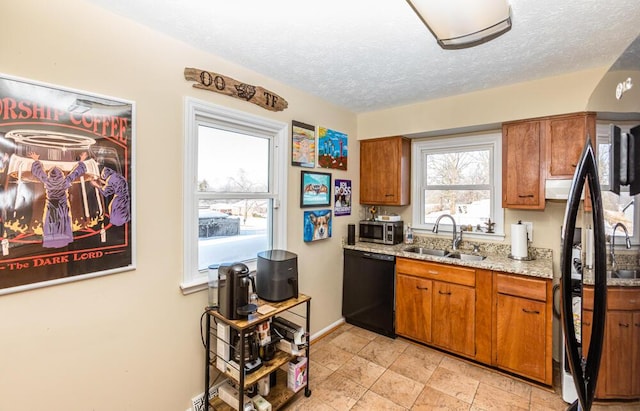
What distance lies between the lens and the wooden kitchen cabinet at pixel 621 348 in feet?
2.02

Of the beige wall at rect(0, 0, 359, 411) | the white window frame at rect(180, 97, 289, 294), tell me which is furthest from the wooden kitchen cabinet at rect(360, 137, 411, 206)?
the beige wall at rect(0, 0, 359, 411)

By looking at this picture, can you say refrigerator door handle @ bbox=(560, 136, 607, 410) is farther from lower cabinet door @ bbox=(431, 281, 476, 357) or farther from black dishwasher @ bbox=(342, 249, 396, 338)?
black dishwasher @ bbox=(342, 249, 396, 338)

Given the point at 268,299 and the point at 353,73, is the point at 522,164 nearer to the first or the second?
the point at 353,73

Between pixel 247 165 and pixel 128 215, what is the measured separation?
3.23 feet

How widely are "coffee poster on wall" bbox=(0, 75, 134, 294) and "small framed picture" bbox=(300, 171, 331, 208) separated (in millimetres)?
1479

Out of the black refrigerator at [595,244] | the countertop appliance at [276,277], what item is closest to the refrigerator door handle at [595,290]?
the black refrigerator at [595,244]

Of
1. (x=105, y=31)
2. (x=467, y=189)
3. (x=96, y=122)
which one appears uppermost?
(x=105, y=31)

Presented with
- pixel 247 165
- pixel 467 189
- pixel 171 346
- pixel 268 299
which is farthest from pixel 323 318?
pixel 467 189

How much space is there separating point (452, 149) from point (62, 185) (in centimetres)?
336

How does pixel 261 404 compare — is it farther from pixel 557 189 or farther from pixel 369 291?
pixel 557 189

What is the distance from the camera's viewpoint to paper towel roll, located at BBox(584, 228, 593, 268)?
0.77m

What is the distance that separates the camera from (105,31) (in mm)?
1543

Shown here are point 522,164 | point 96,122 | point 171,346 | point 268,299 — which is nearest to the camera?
point 96,122

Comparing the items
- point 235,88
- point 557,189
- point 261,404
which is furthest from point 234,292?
point 557,189
